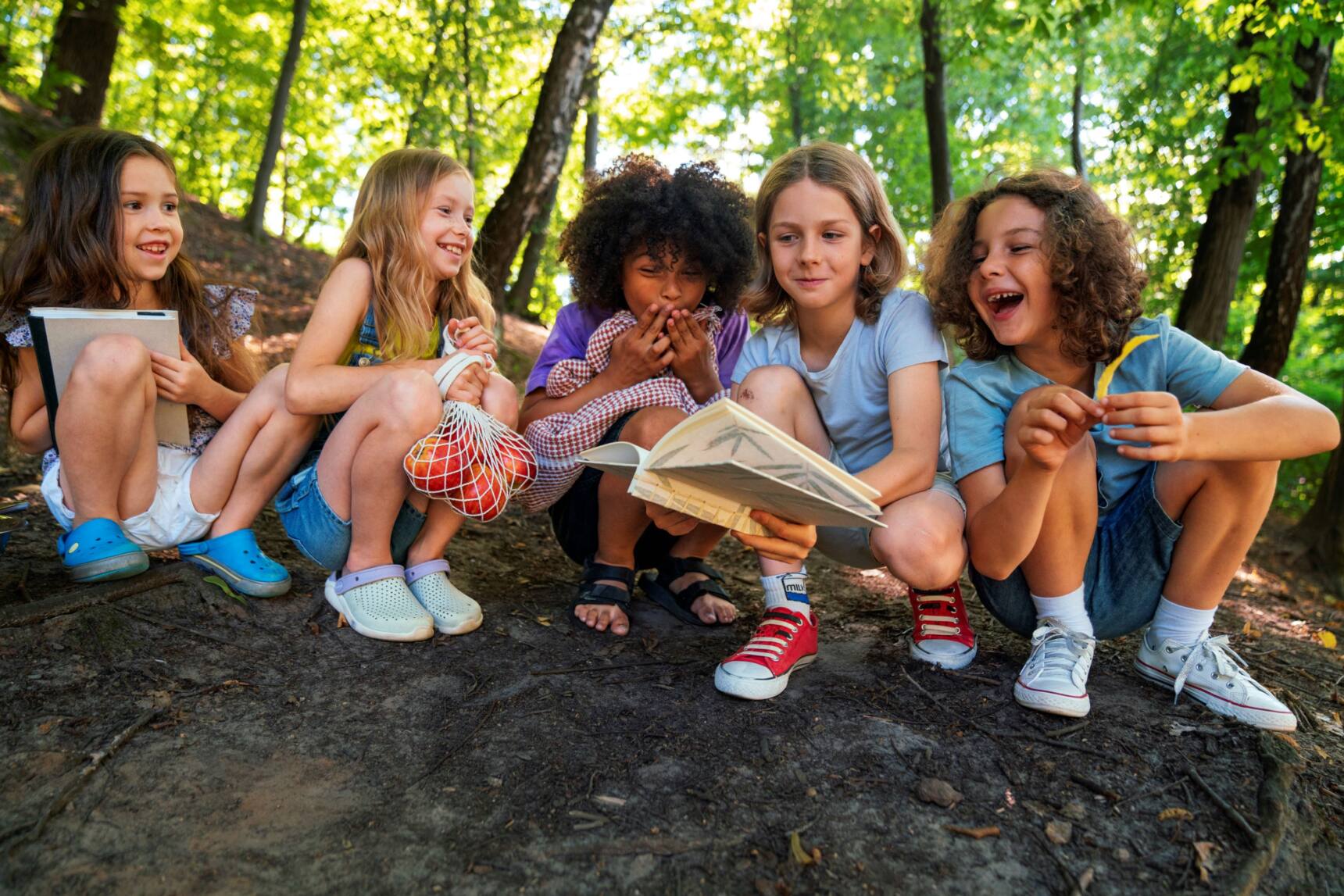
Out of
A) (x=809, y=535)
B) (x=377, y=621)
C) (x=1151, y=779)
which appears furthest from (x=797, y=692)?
(x=377, y=621)

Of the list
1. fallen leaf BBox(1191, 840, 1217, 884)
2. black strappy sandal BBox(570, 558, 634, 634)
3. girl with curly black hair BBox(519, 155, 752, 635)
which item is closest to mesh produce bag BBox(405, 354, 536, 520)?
girl with curly black hair BBox(519, 155, 752, 635)

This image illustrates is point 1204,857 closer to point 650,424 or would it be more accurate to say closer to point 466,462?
point 650,424

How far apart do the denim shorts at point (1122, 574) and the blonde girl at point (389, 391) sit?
145 centimetres

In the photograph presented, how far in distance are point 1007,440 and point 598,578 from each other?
1250mm

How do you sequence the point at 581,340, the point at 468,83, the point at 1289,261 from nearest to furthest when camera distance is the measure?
the point at 581,340 < the point at 1289,261 < the point at 468,83

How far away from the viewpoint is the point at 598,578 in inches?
106

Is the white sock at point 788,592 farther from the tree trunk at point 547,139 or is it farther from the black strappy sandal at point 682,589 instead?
the tree trunk at point 547,139

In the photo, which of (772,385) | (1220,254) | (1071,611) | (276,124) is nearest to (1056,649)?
(1071,611)

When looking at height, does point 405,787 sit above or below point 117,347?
below

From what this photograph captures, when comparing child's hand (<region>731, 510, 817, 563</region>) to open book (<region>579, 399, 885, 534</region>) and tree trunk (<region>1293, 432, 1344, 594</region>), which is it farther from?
tree trunk (<region>1293, 432, 1344, 594</region>)

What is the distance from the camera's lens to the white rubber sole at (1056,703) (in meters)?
1.98

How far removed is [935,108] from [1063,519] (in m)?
6.29

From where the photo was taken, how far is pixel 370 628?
2275 mm

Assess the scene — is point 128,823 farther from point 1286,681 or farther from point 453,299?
point 1286,681
